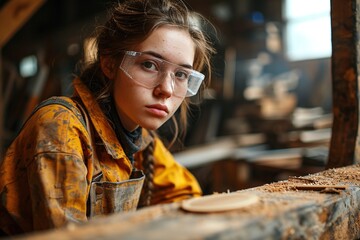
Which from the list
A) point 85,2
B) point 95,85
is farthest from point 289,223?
point 85,2

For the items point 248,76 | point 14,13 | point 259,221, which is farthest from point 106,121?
point 248,76

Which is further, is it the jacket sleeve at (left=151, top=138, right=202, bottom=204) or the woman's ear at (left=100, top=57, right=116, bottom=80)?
the jacket sleeve at (left=151, top=138, right=202, bottom=204)

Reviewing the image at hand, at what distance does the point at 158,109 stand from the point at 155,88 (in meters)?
0.10

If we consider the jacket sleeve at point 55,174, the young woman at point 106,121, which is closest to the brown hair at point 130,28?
the young woman at point 106,121

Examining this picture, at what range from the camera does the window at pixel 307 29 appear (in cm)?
794

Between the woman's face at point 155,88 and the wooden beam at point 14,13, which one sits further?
the wooden beam at point 14,13

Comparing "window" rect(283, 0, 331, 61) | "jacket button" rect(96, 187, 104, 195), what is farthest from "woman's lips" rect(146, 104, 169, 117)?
"window" rect(283, 0, 331, 61)

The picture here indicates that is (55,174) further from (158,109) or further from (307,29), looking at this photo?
(307,29)

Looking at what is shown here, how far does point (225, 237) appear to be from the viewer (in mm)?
783

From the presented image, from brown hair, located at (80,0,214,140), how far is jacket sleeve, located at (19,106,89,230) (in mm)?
399

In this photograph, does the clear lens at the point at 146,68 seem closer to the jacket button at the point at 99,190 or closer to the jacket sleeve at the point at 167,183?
the jacket button at the point at 99,190

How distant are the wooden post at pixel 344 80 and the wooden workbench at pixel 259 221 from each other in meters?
0.61

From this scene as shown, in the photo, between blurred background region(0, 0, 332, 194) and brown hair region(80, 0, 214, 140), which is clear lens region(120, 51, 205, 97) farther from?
blurred background region(0, 0, 332, 194)

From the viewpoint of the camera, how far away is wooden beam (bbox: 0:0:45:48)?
333 centimetres
